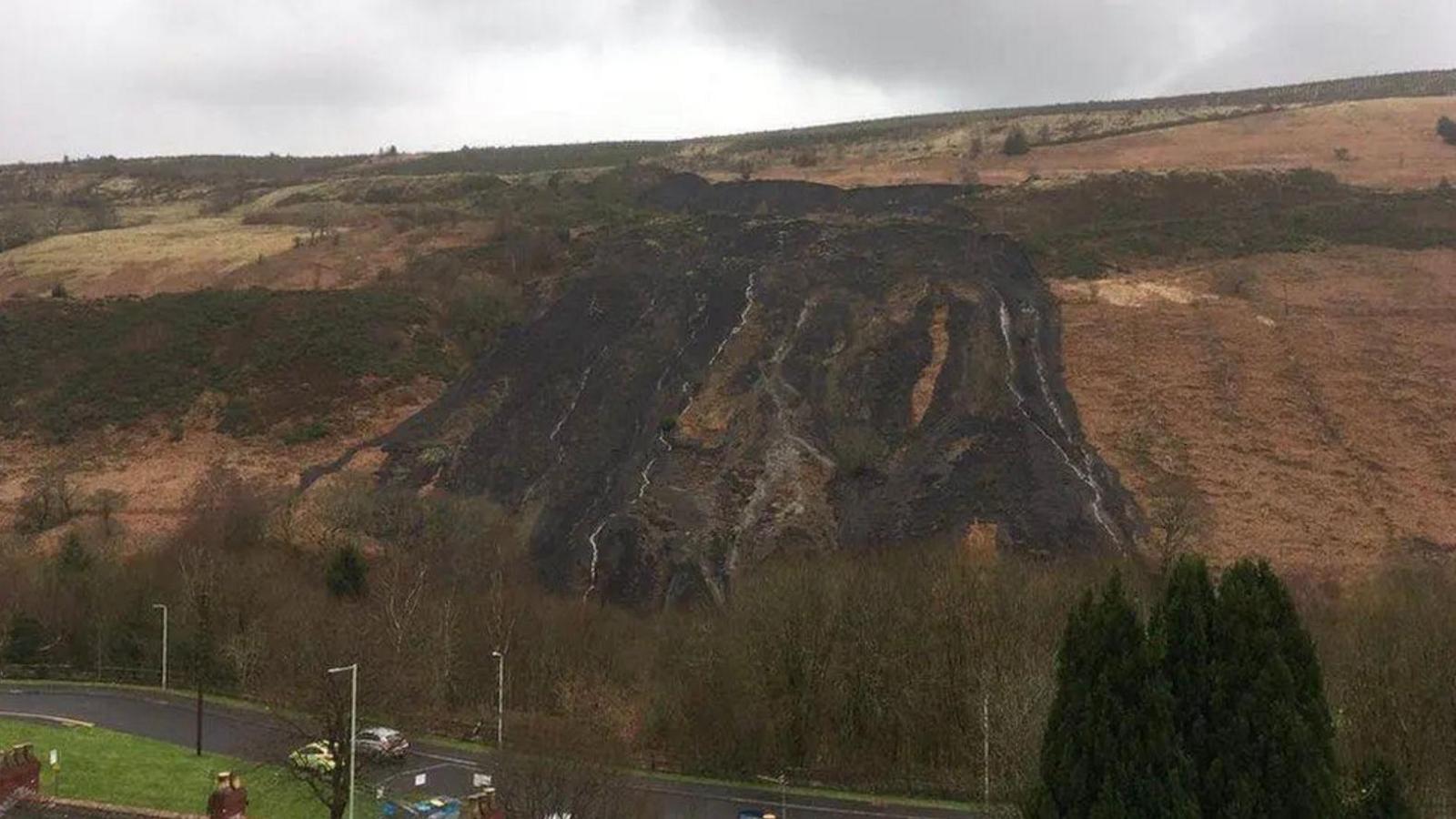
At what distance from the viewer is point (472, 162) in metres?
170

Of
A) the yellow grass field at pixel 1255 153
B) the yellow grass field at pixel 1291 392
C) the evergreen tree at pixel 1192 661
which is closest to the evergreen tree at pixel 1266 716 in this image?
the evergreen tree at pixel 1192 661

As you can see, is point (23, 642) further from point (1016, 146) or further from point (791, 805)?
point (1016, 146)

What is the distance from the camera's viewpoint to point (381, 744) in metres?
29.8

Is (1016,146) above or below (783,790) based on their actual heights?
above

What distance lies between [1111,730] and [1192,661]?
1484 millimetres

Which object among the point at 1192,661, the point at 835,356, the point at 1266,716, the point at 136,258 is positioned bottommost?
the point at 1266,716

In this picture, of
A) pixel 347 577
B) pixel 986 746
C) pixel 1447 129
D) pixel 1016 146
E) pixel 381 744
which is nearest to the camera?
pixel 986 746

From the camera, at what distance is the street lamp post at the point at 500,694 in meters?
32.0

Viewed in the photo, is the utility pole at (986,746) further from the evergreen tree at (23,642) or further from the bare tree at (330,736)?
the evergreen tree at (23,642)

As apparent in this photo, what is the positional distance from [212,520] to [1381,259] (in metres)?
64.9

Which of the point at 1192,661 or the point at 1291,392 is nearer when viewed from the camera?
the point at 1192,661

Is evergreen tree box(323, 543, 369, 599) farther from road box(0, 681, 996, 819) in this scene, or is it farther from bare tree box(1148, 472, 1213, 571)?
bare tree box(1148, 472, 1213, 571)

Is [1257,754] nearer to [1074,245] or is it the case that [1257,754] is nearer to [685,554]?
[685,554]

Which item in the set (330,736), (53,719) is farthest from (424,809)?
(53,719)
